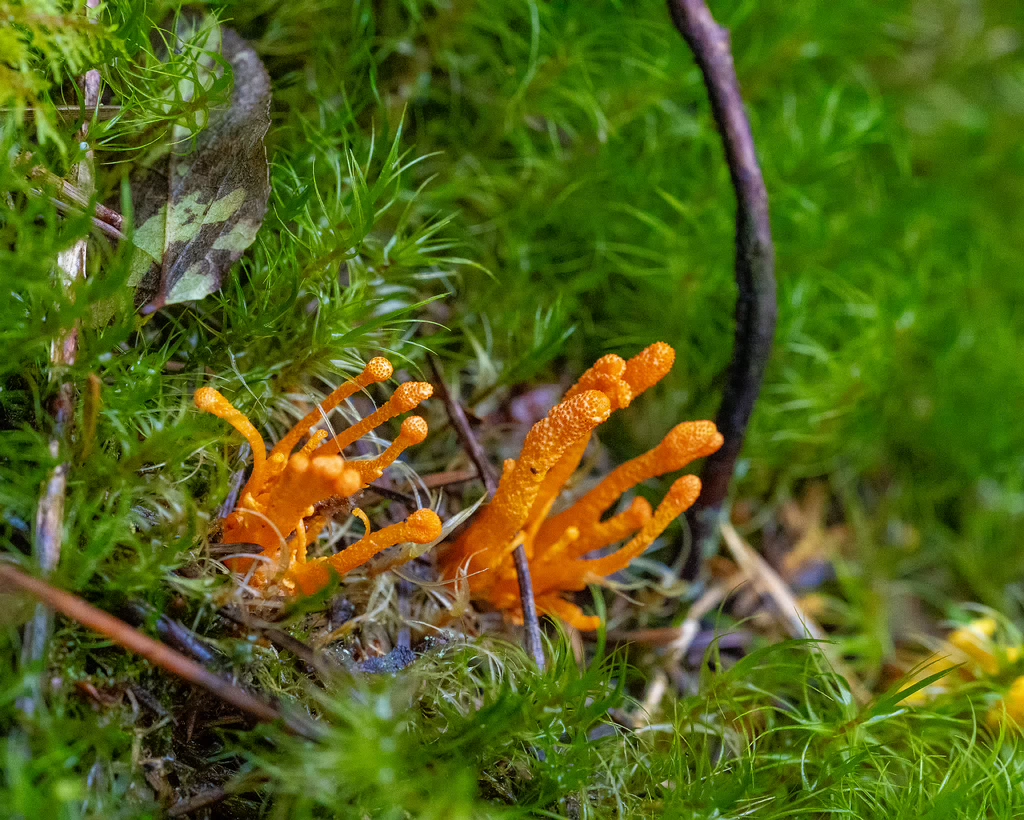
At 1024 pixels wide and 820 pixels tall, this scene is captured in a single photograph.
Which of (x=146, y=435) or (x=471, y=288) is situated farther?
(x=471, y=288)

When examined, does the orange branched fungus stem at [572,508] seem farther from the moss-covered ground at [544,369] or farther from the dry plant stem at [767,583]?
the dry plant stem at [767,583]

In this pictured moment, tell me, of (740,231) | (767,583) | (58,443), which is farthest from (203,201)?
(767,583)

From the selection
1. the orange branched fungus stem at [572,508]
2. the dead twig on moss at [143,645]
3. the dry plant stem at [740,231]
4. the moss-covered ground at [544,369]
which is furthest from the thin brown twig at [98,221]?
the dry plant stem at [740,231]

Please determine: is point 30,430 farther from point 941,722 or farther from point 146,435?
point 941,722

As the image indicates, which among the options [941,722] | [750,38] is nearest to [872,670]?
[941,722]

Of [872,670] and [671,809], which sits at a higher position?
[671,809]

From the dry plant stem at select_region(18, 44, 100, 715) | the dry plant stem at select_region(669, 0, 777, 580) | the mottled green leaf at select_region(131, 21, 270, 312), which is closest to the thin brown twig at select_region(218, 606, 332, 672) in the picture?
the dry plant stem at select_region(18, 44, 100, 715)

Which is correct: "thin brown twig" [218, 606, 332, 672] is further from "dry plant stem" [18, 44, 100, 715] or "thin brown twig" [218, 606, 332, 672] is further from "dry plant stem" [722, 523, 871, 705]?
"dry plant stem" [722, 523, 871, 705]
